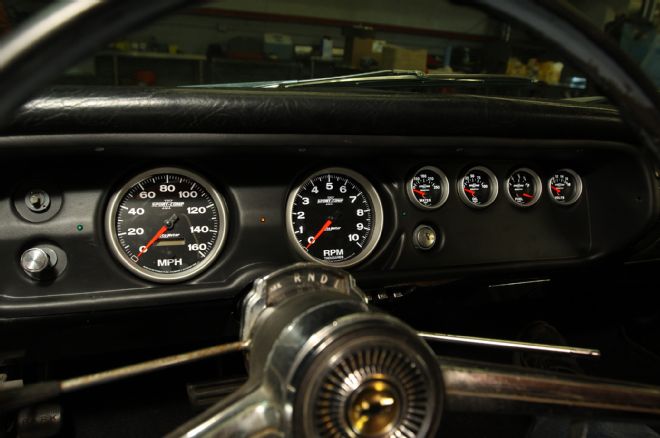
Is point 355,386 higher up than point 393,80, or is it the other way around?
point 393,80

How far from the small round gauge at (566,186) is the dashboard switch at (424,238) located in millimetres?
551

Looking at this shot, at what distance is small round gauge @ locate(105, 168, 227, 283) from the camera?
1482 millimetres

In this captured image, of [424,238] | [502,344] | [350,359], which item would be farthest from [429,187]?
[350,359]

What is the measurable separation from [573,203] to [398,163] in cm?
76

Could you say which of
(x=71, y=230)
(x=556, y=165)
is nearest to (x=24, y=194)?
(x=71, y=230)

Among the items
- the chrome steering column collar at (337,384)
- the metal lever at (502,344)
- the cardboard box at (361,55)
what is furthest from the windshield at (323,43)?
the chrome steering column collar at (337,384)

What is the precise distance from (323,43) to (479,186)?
5.20 meters

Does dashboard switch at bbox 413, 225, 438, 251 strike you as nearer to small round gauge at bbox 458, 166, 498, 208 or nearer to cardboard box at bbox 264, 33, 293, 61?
small round gauge at bbox 458, 166, 498, 208

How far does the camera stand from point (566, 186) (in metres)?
2.02

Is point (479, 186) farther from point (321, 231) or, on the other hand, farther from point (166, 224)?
point (166, 224)

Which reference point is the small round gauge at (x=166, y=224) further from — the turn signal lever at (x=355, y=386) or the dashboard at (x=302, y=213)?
the turn signal lever at (x=355, y=386)

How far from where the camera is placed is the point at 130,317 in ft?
4.86

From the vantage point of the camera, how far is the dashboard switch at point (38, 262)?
1.34 m

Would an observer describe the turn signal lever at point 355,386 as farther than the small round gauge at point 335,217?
No
